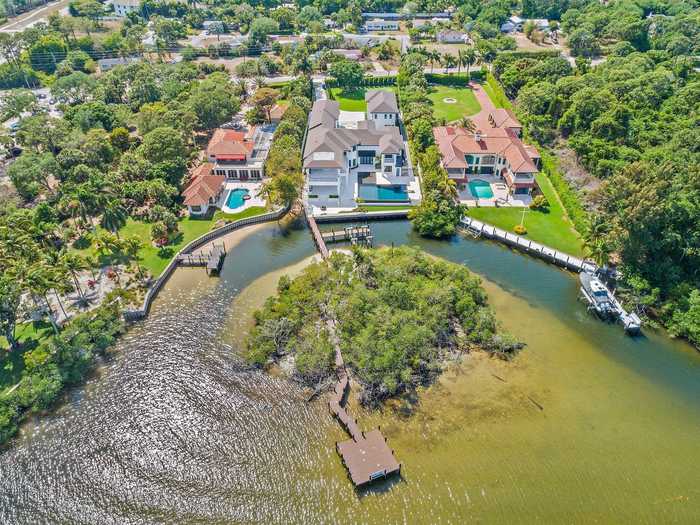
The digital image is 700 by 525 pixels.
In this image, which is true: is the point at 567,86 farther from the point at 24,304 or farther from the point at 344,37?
the point at 24,304

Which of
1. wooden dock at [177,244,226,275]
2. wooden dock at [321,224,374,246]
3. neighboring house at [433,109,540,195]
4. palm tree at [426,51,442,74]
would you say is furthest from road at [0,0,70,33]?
neighboring house at [433,109,540,195]

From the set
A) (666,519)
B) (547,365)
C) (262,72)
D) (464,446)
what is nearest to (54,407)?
(464,446)

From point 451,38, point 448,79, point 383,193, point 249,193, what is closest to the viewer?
point 383,193

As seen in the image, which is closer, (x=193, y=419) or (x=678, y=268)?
(x=193, y=419)

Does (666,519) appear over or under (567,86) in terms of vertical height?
under

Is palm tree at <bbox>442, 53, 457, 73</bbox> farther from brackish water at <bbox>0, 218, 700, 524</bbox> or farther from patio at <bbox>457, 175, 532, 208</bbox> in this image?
brackish water at <bbox>0, 218, 700, 524</bbox>

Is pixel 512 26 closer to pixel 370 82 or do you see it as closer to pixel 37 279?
pixel 370 82

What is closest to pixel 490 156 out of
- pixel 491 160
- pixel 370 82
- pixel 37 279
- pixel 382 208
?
pixel 491 160
